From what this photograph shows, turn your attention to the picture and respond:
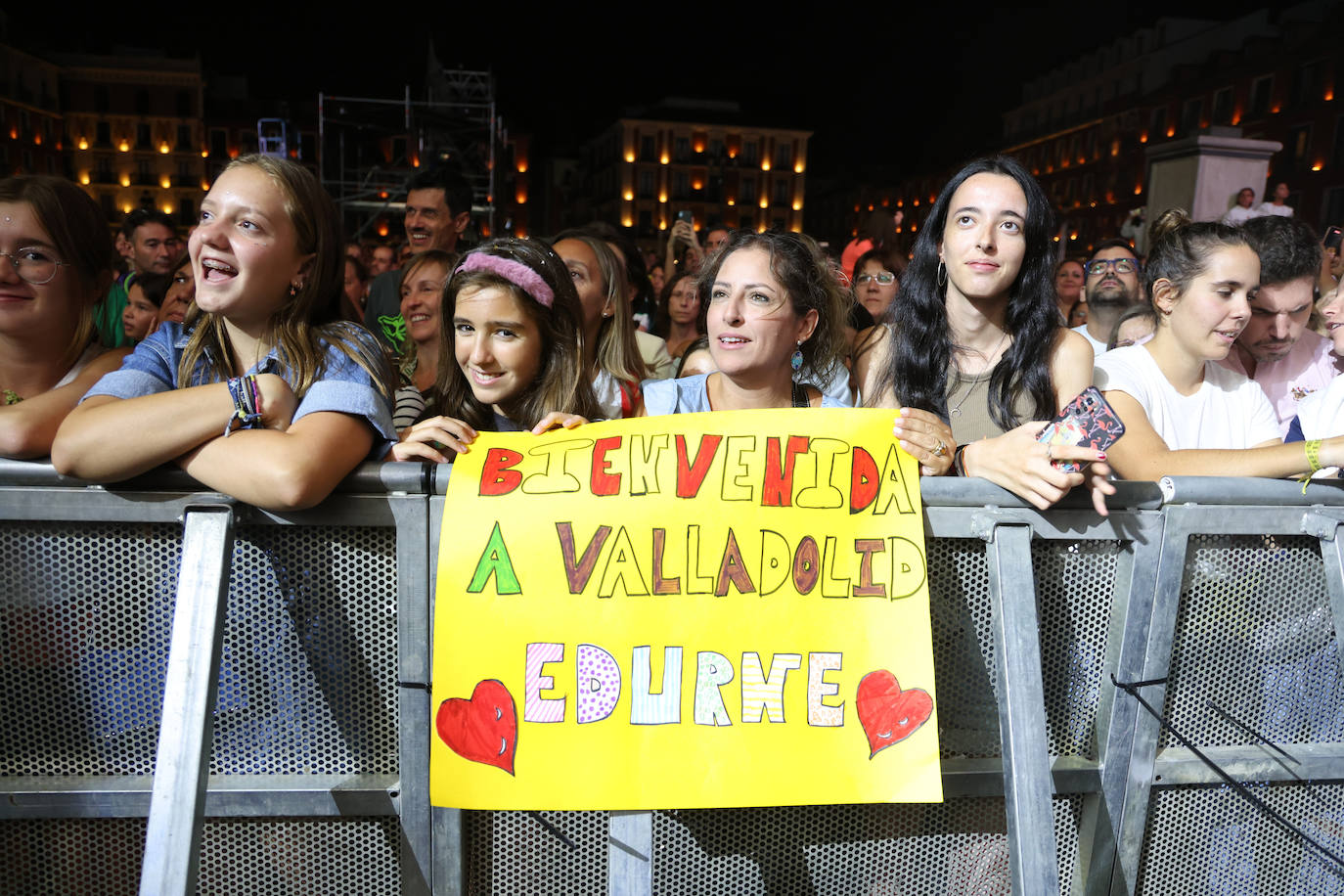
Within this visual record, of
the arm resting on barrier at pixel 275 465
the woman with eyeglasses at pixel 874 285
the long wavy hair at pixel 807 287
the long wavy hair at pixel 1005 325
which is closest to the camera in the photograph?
the arm resting on barrier at pixel 275 465

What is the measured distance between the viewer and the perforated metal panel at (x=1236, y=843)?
1746 millimetres

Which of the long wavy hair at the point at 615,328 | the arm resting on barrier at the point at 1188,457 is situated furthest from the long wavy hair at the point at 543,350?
the arm resting on barrier at the point at 1188,457

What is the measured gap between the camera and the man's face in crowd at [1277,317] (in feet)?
9.33

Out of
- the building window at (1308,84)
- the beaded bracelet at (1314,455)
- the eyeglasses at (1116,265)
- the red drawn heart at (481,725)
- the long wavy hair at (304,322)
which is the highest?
the building window at (1308,84)

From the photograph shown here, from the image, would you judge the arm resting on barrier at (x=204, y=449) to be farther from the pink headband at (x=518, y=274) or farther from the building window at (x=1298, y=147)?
the building window at (x=1298, y=147)

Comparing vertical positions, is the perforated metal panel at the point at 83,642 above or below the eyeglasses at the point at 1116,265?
below

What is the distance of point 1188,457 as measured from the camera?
2.07 m

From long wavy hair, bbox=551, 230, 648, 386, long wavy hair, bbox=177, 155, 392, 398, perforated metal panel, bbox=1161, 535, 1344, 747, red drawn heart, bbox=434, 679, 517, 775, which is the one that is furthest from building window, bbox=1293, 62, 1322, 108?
red drawn heart, bbox=434, 679, 517, 775

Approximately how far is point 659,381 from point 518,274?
557 mm

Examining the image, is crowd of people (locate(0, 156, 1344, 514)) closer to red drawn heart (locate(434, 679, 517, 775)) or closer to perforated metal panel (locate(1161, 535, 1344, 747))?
perforated metal panel (locate(1161, 535, 1344, 747))

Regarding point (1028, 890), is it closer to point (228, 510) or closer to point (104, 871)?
point (228, 510)

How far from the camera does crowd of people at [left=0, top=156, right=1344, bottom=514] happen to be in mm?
1603

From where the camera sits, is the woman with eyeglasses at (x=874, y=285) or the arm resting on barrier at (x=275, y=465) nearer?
the arm resting on barrier at (x=275, y=465)

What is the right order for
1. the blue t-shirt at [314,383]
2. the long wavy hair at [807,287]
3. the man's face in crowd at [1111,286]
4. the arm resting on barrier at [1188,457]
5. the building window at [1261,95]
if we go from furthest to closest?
1. the building window at [1261,95]
2. the man's face in crowd at [1111,286]
3. the long wavy hair at [807,287]
4. the arm resting on barrier at [1188,457]
5. the blue t-shirt at [314,383]
